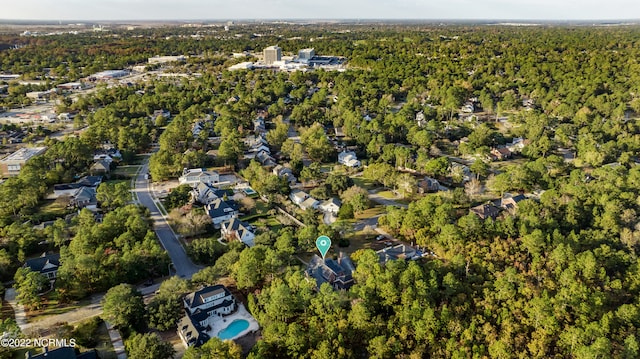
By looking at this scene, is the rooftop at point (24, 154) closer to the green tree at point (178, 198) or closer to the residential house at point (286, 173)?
the green tree at point (178, 198)

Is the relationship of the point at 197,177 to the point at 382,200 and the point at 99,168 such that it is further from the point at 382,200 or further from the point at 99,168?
the point at 382,200

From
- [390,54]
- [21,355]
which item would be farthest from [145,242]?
[390,54]

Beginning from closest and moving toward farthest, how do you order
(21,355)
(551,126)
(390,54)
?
(21,355), (551,126), (390,54)

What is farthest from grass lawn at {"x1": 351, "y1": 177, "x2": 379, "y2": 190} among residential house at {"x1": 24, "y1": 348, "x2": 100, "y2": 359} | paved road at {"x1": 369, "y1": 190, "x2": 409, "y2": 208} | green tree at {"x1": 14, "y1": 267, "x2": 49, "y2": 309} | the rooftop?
the rooftop

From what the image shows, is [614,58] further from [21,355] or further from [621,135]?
[21,355]

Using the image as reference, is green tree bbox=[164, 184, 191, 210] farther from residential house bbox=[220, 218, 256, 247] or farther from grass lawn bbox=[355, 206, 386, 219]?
grass lawn bbox=[355, 206, 386, 219]

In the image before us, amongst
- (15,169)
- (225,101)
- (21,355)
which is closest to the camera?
(21,355)
